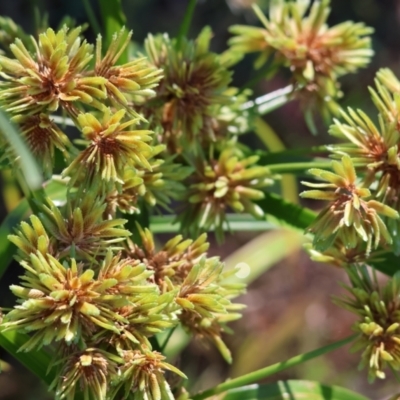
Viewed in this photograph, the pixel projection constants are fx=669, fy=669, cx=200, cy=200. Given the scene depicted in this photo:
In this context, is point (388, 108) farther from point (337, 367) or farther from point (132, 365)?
point (337, 367)

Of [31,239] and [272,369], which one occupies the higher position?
[31,239]

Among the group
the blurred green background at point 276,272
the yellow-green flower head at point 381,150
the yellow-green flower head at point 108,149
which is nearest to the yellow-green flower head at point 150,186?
the yellow-green flower head at point 108,149

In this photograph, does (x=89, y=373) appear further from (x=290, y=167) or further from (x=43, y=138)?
(x=290, y=167)

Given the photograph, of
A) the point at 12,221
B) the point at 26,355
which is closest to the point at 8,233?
the point at 12,221

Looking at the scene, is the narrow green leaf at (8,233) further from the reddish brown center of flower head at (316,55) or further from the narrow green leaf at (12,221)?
the reddish brown center of flower head at (316,55)

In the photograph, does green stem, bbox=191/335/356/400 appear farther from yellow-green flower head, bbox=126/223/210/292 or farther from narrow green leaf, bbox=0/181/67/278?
narrow green leaf, bbox=0/181/67/278
